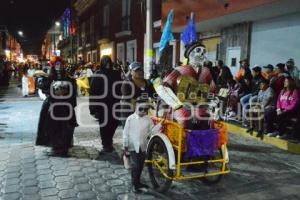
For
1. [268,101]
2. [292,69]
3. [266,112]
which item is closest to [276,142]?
[266,112]

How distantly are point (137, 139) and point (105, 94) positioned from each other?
2.15 metres

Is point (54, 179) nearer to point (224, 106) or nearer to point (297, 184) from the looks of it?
point (297, 184)

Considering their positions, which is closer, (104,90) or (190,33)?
(104,90)

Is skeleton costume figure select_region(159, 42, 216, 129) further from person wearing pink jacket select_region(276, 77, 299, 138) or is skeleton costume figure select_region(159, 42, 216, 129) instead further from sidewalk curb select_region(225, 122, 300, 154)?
person wearing pink jacket select_region(276, 77, 299, 138)

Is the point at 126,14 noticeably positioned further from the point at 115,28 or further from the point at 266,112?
the point at 266,112

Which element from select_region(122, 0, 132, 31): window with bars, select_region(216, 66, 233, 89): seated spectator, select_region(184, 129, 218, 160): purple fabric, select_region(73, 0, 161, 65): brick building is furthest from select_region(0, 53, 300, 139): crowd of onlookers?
select_region(122, 0, 132, 31): window with bars

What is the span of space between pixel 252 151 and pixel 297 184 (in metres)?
1.87

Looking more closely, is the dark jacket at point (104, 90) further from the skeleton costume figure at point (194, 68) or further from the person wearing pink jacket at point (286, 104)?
the person wearing pink jacket at point (286, 104)

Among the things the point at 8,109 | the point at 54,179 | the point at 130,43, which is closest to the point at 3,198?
the point at 54,179

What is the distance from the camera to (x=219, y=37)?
1395 cm

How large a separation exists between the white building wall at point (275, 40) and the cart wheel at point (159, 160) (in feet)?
21.6

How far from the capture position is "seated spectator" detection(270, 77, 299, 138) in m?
7.54

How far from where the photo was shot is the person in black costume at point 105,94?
6719 mm

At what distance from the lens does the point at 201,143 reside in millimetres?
4715
